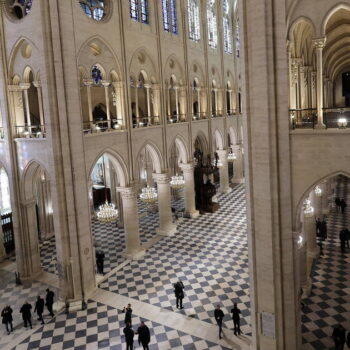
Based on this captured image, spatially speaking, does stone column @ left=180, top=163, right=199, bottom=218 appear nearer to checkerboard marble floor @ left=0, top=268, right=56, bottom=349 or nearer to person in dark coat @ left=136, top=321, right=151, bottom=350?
checkerboard marble floor @ left=0, top=268, right=56, bottom=349

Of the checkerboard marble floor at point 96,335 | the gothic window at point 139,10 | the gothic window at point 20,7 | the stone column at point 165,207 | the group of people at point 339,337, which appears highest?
the gothic window at point 139,10

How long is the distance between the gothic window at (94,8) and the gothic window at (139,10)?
6.45 ft

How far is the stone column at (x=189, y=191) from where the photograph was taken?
79.3 feet

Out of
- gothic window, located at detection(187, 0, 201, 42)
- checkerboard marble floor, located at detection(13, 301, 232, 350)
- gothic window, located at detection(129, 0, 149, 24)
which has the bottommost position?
checkerboard marble floor, located at detection(13, 301, 232, 350)

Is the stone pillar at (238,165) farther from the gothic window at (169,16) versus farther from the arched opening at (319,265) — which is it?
the gothic window at (169,16)

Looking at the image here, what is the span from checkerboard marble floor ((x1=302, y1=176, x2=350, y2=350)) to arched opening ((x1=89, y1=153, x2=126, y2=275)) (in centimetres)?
866

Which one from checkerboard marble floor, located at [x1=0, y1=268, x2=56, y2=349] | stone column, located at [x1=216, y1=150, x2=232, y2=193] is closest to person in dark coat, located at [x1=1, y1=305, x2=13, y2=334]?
checkerboard marble floor, located at [x1=0, y1=268, x2=56, y2=349]

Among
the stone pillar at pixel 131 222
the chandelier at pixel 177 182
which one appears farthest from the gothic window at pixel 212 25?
the stone pillar at pixel 131 222

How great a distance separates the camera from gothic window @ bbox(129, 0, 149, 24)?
18.3 metres

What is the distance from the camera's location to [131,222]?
1833 cm

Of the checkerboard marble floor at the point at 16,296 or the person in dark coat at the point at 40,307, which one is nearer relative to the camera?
the checkerboard marble floor at the point at 16,296

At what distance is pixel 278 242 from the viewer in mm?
9781

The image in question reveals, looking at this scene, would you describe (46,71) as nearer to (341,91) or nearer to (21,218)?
(21,218)

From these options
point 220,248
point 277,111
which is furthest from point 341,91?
point 277,111
